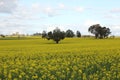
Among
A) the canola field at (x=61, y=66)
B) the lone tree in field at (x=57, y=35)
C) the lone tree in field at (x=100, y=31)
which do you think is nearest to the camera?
the canola field at (x=61, y=66)

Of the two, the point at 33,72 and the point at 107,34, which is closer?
the point at 33,72

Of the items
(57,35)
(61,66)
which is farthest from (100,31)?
(61,66)

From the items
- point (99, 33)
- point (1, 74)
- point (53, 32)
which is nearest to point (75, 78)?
point (1, 74)

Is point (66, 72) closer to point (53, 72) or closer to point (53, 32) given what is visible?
point (53, 72)

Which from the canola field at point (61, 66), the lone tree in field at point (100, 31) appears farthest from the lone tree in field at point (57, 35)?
the lone tree in field at point (100, 31)

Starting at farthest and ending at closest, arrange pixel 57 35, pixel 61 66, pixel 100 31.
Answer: pixel 100 31 < pixel 57 35 < pixel 61 66

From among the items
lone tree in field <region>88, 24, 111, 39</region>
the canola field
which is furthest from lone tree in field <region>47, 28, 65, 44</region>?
lone tree in field <region>88, 24, 111, 39</region>

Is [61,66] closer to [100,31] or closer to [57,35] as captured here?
[57,35]

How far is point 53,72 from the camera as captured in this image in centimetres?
1509

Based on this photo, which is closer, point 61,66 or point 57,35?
point 61,66

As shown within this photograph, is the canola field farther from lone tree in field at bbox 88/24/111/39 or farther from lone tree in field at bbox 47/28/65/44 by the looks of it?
lone tree in field at bbox 88/24/111/39

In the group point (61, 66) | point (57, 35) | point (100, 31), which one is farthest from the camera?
point (100, 31)

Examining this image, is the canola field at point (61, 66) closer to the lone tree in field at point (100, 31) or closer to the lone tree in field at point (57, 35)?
the lone tree in field at point (57, 35)

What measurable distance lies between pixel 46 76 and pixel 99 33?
488ft
